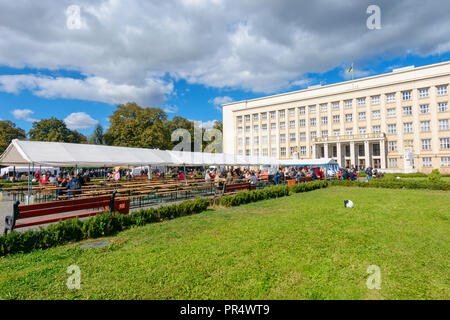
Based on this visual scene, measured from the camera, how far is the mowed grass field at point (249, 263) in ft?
10.8

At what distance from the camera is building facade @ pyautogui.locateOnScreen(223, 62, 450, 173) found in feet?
140

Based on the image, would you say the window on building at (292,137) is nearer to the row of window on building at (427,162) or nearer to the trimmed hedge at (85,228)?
the row of window on building at (427,162)

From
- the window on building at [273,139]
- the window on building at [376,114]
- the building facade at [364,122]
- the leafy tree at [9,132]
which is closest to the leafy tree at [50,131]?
the leafy tree at [9,132]

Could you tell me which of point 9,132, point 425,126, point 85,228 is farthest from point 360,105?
point 9,132

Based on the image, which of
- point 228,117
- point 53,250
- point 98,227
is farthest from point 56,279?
point 228,117

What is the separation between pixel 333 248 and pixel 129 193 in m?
9.29

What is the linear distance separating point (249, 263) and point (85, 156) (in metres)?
11.4

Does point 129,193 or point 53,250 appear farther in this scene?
point 129,193

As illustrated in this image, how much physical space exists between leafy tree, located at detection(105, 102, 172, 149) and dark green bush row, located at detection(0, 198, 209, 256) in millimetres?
39773

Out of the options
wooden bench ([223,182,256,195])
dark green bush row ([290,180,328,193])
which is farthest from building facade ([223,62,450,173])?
wooden bench ([223,182,256,195])

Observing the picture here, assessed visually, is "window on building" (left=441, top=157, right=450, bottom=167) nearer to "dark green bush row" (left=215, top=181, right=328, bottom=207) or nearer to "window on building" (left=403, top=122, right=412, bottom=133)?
"window on building" (left=403, top=122, right=412, bottom=133)

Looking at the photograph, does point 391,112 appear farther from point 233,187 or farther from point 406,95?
point 233,187
